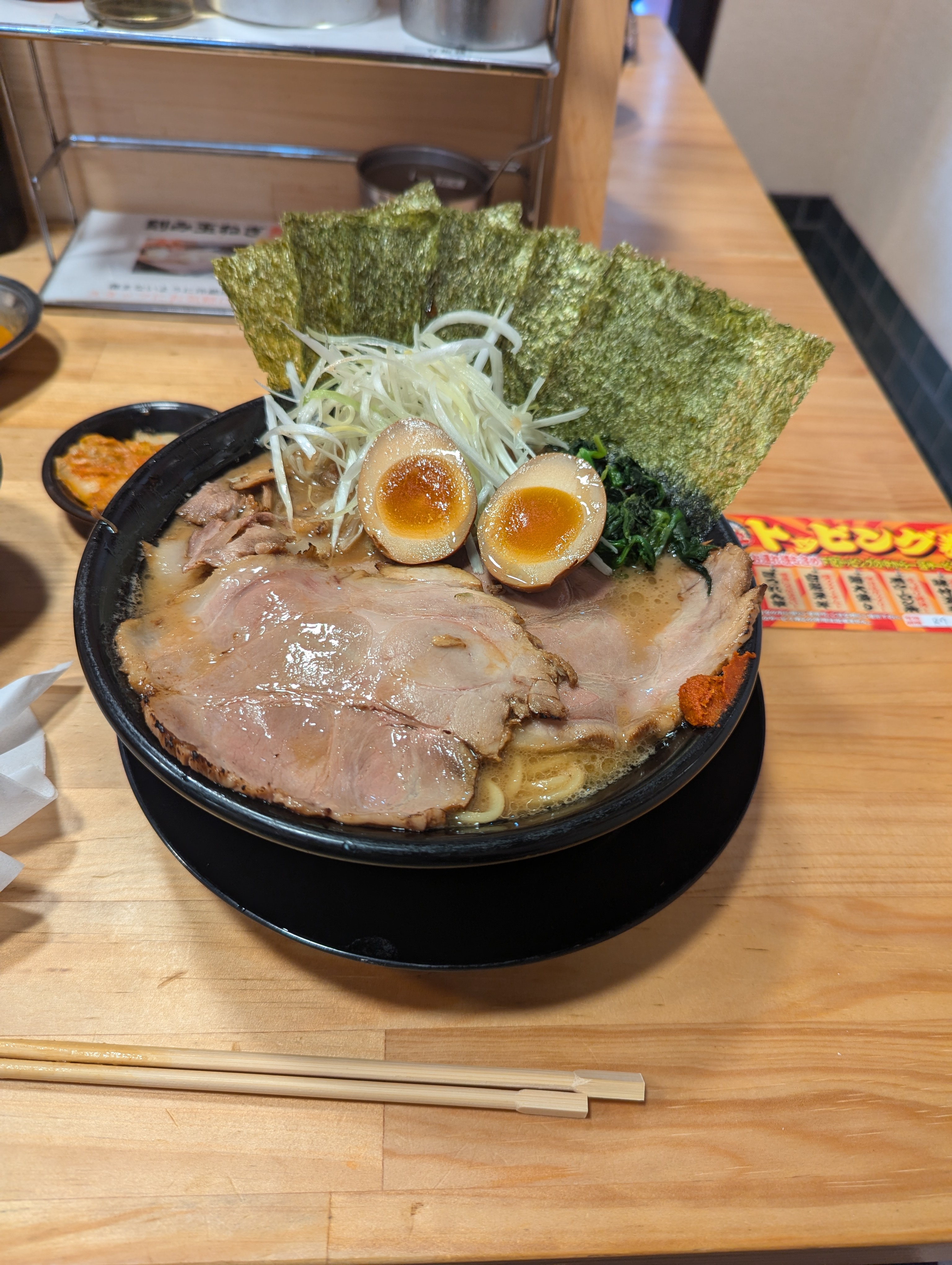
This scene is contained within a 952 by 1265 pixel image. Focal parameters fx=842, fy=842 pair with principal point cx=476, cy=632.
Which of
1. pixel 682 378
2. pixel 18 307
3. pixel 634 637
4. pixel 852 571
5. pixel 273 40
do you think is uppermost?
pixel 273 40

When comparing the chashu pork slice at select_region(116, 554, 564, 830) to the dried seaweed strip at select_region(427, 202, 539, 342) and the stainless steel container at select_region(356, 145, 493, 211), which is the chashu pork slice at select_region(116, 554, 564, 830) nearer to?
the dried seaweed strip at select_region(427, 202, 539, 342)

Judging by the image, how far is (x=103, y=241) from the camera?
2404 mm

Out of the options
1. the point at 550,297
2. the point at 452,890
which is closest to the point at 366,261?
the point at 550,297

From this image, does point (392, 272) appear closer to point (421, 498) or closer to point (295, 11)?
point (421, 498)

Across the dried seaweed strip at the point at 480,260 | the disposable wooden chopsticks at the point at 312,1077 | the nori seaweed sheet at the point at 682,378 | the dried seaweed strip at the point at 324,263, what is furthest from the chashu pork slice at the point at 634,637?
the dried seaweed strip at the point at 324,263

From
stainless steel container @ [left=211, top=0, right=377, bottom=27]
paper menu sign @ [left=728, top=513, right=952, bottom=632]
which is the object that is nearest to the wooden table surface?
paper menu sign @ [left=728, top=513, right=952, bottom=632]

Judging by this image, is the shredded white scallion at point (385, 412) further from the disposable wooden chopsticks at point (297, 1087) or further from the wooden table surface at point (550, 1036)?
the disposable wooden chopsticks at point (297, 1087)

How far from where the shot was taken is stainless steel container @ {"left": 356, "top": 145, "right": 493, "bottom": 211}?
2154mm

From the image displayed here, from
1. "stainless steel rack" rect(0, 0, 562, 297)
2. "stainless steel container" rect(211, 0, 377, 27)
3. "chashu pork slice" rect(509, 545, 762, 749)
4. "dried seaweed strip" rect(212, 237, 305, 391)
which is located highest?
"stainless steel container" rect(211, 0, 377, 27)

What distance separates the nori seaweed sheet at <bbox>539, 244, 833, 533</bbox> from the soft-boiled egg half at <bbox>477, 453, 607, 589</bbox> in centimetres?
19

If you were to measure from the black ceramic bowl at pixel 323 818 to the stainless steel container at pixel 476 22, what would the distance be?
122 cm

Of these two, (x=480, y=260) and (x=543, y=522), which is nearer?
(x=543, y=522)

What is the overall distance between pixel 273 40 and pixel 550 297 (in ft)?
2.83

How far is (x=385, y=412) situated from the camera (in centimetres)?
157
